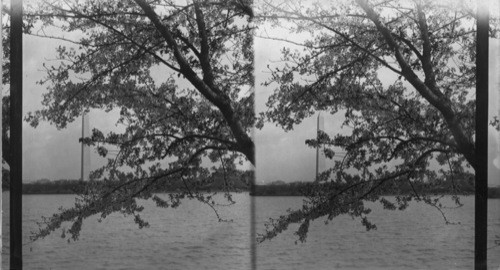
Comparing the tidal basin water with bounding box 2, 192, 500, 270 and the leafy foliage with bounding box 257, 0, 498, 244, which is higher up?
the leafy foliage with bounding box 257, 0, 498, 244

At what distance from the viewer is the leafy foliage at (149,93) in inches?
162

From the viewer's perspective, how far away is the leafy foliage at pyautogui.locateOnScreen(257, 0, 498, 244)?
425cm

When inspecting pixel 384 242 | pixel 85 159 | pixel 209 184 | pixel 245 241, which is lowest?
pixel 384 242

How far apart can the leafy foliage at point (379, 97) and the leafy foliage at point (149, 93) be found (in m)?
0.33

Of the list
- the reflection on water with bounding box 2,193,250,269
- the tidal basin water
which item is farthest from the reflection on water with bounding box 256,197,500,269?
the reflection on water with bounding box 2,193,250,269

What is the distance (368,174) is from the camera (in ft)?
14.4

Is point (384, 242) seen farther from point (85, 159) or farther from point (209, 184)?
point (85, 159)

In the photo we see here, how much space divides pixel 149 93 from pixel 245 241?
1.26m

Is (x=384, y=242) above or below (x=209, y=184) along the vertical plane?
below

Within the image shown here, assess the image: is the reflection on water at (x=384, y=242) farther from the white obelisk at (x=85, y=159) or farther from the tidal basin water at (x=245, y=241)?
the white obelisk at (x=85, y=159)

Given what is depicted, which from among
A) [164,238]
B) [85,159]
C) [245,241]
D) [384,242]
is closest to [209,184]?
[245,241]

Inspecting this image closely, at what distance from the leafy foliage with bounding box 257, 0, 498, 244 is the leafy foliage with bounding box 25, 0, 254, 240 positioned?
0.33 meters

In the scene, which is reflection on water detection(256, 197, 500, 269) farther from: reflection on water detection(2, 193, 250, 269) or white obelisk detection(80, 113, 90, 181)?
white obelisk detection(80, 113, 90, 181)

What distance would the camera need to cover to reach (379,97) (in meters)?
4.45
